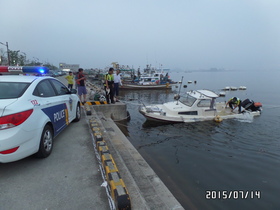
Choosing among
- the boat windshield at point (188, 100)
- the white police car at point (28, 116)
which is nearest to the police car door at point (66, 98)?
the white police car at point (28, 116)

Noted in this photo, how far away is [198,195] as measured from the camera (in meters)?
5.10

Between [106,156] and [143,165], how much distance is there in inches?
53.6

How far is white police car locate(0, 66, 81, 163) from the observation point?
2.81 m

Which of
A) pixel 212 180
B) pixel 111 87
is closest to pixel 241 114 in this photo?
pixel 212 180

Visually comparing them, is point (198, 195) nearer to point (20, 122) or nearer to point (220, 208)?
point (220, 208)

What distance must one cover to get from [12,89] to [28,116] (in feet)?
2.95

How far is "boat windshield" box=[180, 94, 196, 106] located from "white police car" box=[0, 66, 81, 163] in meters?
9.06

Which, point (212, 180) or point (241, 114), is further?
point (241, 114)

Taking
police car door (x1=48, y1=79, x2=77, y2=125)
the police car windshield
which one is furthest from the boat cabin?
the police car windshield

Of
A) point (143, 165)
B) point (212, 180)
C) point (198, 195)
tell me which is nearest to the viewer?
point (143, 165)

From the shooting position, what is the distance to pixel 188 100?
1230 cm

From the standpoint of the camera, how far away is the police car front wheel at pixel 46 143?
350 cm

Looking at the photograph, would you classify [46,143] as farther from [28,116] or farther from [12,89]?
[12,89]
